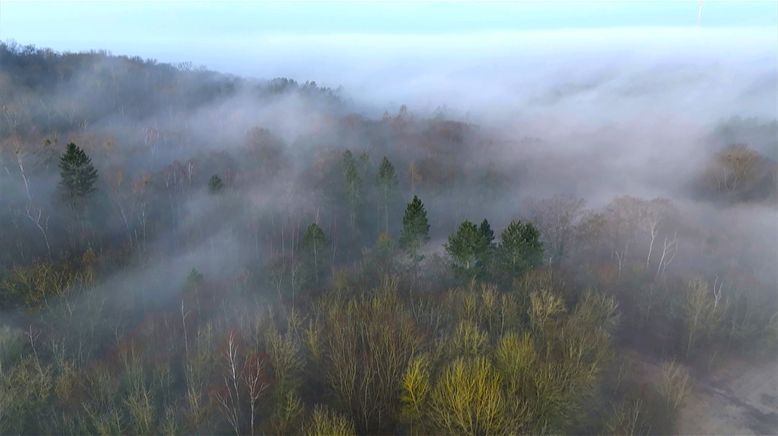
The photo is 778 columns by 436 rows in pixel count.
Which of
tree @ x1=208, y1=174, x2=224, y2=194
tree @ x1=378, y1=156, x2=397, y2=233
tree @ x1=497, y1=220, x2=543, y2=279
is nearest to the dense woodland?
tree @ x1=497, y1=220, x2=543, y2=279

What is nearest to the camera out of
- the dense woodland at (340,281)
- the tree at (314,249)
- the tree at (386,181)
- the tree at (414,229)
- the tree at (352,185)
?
the dense woodland at (340,281)

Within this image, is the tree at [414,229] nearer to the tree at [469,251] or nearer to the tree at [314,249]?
the tree at [469,251]

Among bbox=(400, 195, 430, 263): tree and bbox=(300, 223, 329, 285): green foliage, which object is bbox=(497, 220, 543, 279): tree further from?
bbox=(300, 223, 329, 285): green foliage

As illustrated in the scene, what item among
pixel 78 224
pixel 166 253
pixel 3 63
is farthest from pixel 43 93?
pixel 166 253

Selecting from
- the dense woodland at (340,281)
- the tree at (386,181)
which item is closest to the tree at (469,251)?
the dense woodland at (340,281)

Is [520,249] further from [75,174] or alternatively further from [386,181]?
[75,174]

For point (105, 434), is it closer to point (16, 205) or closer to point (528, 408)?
point (528, 408)
